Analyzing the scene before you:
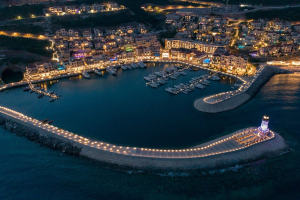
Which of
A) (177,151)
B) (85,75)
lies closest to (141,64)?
(85,75)

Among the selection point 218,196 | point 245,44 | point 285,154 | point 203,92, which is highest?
point 245,44

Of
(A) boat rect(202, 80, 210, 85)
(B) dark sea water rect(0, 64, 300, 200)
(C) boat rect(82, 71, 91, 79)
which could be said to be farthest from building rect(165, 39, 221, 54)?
(C) boat rect(82, 71, 91, 79)

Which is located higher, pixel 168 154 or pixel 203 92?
pixel 203 92

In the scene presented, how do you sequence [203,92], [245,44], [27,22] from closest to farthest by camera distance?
[203,92] → [245,44] → [27,22]

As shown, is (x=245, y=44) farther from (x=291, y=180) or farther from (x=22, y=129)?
(x=22, y=129)

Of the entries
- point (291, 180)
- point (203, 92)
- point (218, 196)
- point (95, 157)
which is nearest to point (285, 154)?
point (291, 180)

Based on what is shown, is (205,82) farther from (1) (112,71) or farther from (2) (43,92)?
(2) (43,92)

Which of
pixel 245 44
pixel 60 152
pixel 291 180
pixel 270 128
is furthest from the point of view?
pixel 245 44
